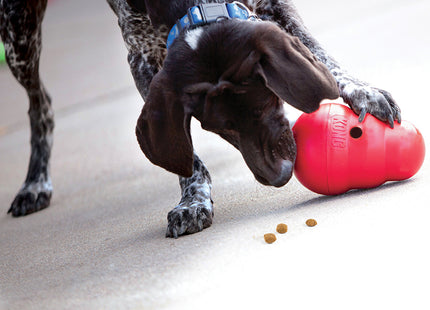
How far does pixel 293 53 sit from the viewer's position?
9.40ft

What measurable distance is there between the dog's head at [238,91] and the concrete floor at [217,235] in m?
0.36

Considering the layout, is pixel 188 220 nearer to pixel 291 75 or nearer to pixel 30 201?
pixel 291 75

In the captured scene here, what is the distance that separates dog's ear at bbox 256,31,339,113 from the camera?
9.30 ft

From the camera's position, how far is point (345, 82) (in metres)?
3.57

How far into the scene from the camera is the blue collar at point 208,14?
309 centimetres

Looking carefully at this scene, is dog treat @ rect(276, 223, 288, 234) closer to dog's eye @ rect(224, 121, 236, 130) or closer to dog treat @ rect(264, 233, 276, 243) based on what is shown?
dog treat @ rect(264, 233, 276, 243)

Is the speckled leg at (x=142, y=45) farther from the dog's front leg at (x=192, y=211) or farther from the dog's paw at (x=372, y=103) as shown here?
the dog's paw at (x=372, y=103)

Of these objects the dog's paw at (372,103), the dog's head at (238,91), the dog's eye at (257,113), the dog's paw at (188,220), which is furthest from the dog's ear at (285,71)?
the dog's paw at (188,220)

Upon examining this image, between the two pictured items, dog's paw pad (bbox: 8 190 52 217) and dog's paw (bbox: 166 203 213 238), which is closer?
dog's paw (bbox: 166 203 213 238)

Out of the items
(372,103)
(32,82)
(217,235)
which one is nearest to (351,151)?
(372,103)

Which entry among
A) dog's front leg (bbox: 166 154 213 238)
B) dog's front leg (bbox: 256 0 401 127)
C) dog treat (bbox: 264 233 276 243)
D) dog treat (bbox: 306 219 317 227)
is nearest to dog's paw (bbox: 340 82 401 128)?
dog's front leg (bbox: 256 0 401 127)

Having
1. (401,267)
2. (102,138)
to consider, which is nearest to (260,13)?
(401,267)

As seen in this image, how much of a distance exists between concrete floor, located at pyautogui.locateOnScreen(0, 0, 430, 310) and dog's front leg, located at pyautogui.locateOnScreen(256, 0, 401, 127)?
0.33 meters

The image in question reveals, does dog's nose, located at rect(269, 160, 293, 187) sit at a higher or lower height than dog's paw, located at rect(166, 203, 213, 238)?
higher
